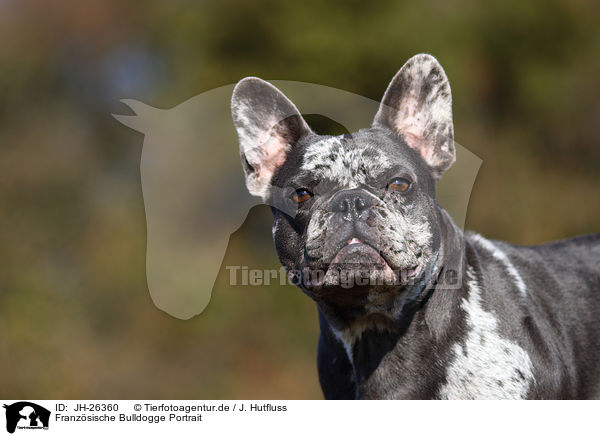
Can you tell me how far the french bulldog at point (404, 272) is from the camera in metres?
4.40

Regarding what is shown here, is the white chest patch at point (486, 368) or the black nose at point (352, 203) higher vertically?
the black nose at point (352, 203)

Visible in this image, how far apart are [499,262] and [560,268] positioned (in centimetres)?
64

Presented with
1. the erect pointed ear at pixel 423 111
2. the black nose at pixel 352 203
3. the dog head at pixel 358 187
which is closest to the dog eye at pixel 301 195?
the dog head at pixel 358 187

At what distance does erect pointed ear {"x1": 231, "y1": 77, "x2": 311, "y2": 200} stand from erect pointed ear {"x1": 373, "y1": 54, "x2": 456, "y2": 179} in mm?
692

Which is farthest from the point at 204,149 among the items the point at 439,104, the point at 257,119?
the point at 439,104

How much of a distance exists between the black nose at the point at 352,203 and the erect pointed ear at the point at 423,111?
2.79ft

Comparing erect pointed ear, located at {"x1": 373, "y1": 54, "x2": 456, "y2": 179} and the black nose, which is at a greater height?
erect pointed ear, located at {"x1": 373, "y1": 54, "x2": 456, "y2": 179}

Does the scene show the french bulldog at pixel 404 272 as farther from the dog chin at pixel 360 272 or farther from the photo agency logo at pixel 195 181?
the photo agency logo at pixel 195 181

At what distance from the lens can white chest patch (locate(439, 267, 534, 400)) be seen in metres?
4.42

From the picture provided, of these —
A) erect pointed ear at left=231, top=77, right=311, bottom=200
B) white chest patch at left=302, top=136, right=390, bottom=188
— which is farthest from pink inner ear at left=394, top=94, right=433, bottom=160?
erect pointed ear at left=231, top=77, right=311, bottom=200

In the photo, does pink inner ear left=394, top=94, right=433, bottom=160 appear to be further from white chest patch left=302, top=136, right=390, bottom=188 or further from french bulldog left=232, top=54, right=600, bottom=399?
white chest patch left=302, top=136, right=390, bottom=188
